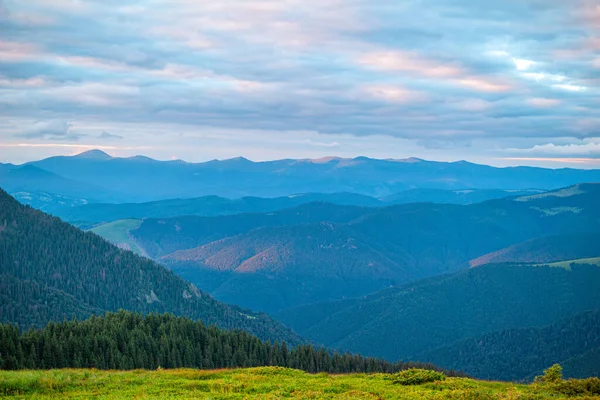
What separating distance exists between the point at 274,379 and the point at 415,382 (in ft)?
53.0

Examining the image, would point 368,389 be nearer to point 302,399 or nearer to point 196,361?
point 302,399

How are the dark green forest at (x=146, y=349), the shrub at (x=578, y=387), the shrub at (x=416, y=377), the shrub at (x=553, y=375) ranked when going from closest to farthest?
the shrub at (x=578, y=387)
the shrub at (x=553, y=375)
the shrub at (x=416, y=377)
the dark green forest at (x=146, y=349)

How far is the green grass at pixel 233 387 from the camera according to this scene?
6147 centimetres

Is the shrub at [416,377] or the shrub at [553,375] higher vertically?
the shrub at [553,375]

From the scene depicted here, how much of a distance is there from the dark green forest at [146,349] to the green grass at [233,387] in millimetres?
34716

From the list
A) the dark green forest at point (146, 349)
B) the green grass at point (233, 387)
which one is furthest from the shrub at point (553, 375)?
the dark green forest at point (146, 349)

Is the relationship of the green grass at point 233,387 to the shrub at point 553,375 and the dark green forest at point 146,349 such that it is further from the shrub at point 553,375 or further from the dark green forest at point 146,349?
the dark green forest at point 146,349

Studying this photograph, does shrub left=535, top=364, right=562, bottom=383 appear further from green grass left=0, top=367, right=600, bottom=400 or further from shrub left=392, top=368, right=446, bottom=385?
shrub left=392, top=368, right=446, bottom=385

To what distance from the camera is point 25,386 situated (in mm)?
65125

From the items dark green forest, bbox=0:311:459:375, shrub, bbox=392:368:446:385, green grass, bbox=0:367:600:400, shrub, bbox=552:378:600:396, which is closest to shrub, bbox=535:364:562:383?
green grass, bbox=0:367:600:400

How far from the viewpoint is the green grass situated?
61469mm

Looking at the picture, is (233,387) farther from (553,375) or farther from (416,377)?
(553,375)

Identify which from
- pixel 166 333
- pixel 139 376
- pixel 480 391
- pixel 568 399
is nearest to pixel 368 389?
pixel 480 391

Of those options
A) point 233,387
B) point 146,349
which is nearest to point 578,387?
point 233,387
